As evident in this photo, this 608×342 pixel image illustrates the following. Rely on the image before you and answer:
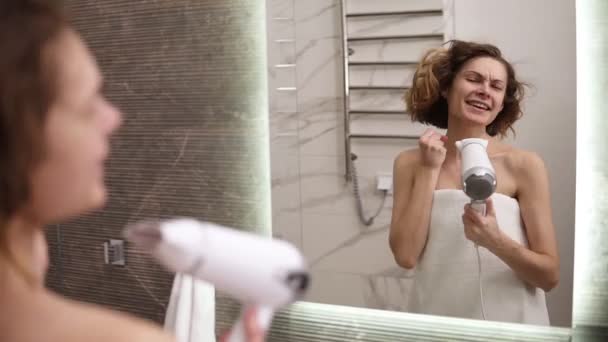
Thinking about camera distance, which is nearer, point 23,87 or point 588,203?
point 23,87

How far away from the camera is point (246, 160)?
1.94m

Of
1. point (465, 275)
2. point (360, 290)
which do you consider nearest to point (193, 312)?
point (360, 290)

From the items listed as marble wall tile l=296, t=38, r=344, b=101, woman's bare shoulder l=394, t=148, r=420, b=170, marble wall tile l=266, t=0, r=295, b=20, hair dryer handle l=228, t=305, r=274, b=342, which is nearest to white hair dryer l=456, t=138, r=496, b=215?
woman's bare shoulder l=394, t=148, r=420, b=170

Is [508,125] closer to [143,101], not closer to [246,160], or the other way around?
[246,160]

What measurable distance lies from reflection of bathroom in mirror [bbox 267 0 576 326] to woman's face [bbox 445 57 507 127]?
0.05 metres

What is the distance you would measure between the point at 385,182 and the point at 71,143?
113 centimetres

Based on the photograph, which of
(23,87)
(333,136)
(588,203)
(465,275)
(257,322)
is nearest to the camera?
(23,87)

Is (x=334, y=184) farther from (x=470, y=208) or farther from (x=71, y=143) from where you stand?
(x=71, y=143)

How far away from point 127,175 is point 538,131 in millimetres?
1083

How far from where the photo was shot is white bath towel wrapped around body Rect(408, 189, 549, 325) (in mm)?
1633

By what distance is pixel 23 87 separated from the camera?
2.19 ft

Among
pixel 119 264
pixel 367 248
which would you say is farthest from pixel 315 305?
pixel 119 264

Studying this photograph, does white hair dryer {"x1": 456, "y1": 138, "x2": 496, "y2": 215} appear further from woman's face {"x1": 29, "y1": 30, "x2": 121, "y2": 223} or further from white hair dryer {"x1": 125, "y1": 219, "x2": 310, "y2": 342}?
woman's face {"x1": 29, "y1": 30, "x2": 121, "y2": 223}

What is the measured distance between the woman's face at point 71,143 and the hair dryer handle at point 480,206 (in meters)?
1.04
